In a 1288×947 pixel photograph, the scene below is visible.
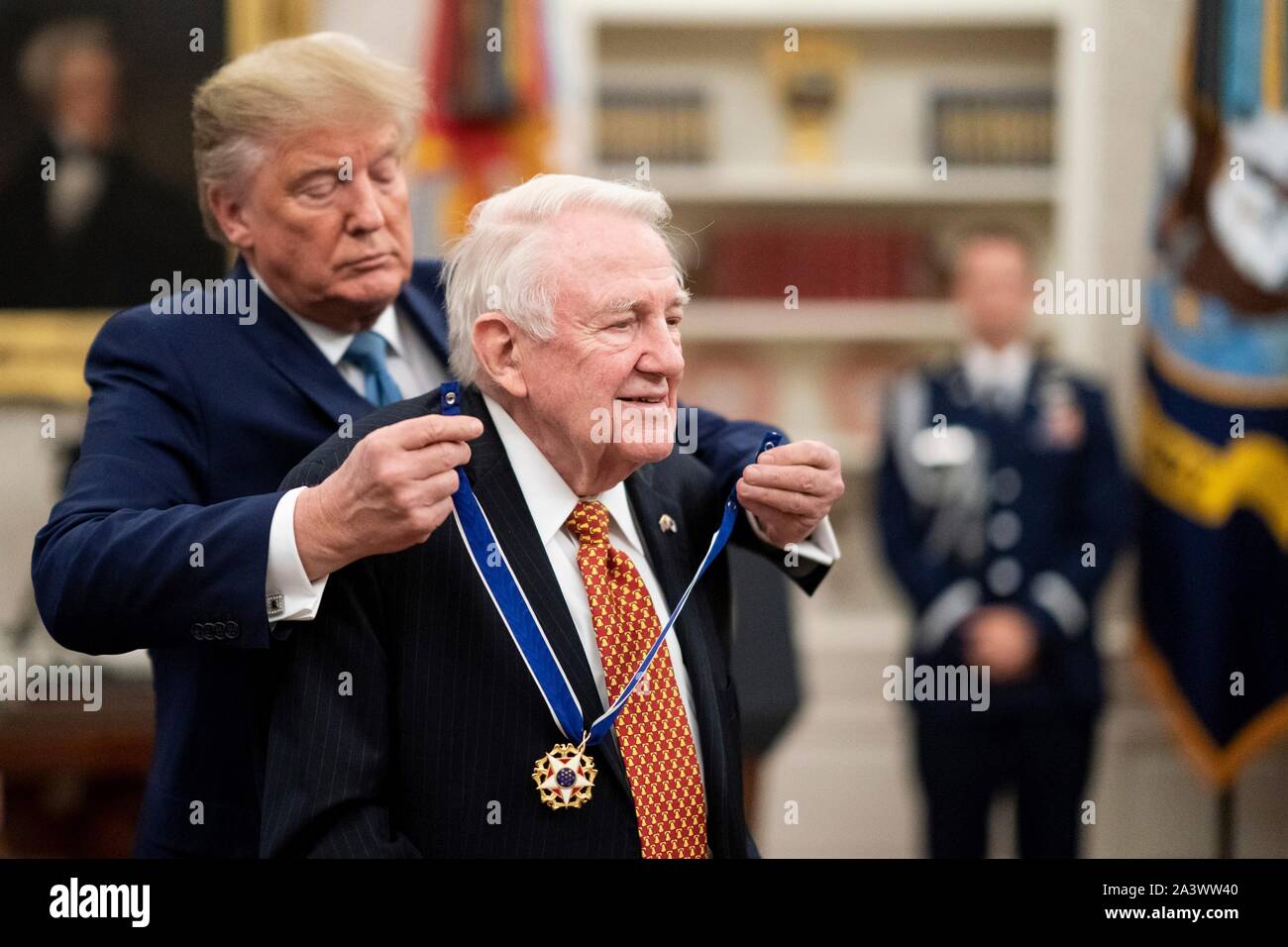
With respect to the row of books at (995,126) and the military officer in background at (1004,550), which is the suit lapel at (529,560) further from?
the row of books at (995,126)

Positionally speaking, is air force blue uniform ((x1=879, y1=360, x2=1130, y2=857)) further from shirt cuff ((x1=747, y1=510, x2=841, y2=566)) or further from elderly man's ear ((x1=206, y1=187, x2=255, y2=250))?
elderly man's ear ((x1=206, y1=187, x2=255, y2=250))

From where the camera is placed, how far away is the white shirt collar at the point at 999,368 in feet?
15.0

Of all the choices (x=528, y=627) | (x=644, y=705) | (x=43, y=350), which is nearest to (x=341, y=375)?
(x=528, y=627)

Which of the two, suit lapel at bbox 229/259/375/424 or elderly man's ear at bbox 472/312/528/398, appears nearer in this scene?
elderly man's ear at bbox 472/312/528/398

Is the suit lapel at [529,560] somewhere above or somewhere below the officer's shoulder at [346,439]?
below

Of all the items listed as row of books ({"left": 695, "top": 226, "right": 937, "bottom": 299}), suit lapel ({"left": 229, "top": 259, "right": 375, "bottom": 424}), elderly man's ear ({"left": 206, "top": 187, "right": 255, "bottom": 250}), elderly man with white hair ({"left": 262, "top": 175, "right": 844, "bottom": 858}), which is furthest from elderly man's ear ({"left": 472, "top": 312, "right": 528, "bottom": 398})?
row of books ({"left": 695, "top": 226, "right": 937, "bottom": 299})

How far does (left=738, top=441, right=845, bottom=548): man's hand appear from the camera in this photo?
174 centimetres

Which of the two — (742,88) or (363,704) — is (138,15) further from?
(363,704)

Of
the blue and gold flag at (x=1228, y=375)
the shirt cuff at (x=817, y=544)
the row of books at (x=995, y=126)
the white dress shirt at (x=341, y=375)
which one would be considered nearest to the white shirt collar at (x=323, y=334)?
the white dress shirt at (x=341, y=375)

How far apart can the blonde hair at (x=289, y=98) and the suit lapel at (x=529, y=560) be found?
419mm

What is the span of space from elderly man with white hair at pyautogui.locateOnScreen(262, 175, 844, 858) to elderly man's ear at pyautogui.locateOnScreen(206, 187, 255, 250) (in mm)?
355

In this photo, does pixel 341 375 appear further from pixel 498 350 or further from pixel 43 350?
pixel 43 350
